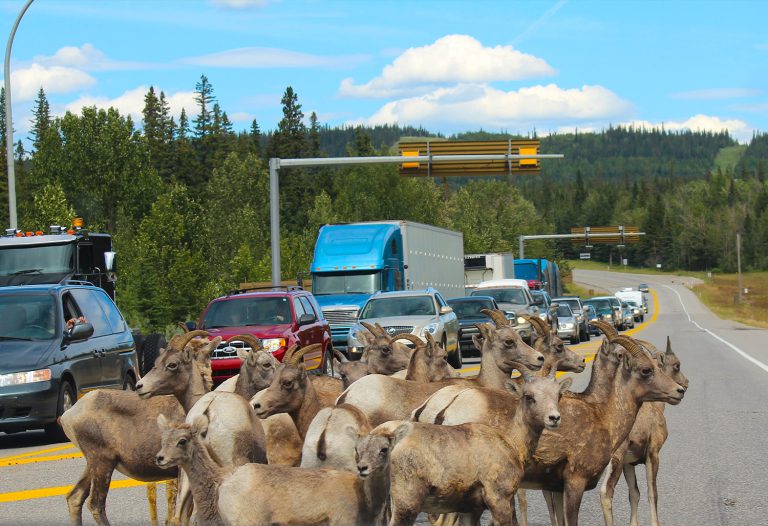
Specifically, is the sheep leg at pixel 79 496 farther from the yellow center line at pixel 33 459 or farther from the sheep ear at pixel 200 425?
the yellow center line at pixel 33 459

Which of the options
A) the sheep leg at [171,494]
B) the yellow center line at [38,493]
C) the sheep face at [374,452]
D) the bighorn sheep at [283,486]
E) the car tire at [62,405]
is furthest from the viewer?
the car tire at [62,405]

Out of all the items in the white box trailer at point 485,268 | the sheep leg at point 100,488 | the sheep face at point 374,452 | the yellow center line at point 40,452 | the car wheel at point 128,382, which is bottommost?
the white box trailer at point 485,268

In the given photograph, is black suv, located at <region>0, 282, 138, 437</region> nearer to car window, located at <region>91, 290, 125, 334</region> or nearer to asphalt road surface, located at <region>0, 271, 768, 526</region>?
car window, located at <region>91, 290, 125, 334</region>

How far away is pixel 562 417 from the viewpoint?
8648mm

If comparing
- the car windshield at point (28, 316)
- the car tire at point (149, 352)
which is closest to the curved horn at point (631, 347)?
the car windshield at point (28, 316)

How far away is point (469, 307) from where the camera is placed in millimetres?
35406

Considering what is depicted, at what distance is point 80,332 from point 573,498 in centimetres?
941

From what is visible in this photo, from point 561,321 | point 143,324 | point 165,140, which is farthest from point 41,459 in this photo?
point 165,140

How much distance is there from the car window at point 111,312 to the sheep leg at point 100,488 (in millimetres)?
9177

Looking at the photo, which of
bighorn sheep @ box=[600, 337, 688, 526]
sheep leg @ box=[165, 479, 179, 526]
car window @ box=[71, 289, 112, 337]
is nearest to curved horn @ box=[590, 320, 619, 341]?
bighorn sheep @ box=[600, 337, 688, 526]

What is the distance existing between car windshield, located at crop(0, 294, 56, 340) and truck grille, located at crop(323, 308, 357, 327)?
14999 mm

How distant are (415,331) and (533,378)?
19.3m

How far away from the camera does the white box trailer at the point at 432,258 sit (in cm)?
3688

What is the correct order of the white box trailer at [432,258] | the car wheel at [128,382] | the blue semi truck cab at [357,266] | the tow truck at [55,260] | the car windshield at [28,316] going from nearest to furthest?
1. the car windshield at [28,316]
2. the car wheel at [128,382]
3. the tow truck at [55,260]
4. the blue semi truck cab at [357,266]
5. the white box trailer at [432,258]
